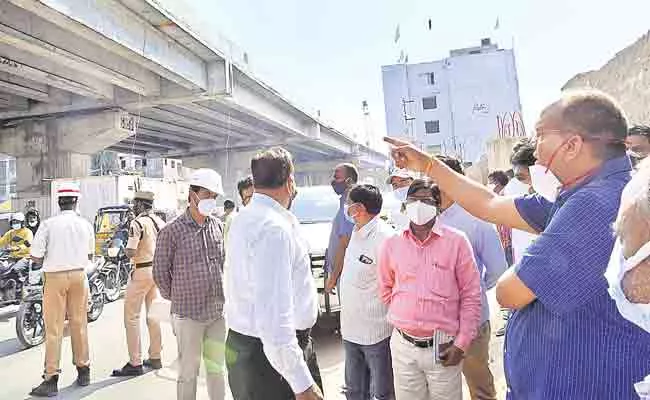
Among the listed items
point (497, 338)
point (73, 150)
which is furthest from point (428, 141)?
point (497, 338)

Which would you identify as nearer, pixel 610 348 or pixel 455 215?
pixel 610 348

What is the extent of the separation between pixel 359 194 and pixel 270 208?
4.40ft

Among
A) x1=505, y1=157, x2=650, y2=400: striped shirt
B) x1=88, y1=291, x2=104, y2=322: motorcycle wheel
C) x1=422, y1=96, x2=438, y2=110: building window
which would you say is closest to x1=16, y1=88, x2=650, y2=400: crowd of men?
x1=505, y1=157, x2=650, y2=400: striped shirt

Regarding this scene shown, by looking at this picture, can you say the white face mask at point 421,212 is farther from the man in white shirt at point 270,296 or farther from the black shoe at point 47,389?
the black shoe at point 47,389

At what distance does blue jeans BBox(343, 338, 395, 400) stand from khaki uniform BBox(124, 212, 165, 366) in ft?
9.52

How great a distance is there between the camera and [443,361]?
2.61 meters

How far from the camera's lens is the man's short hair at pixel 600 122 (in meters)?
1.55

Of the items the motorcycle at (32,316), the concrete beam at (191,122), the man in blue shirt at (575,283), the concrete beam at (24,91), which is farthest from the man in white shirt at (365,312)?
the concrete beam at (191,122)

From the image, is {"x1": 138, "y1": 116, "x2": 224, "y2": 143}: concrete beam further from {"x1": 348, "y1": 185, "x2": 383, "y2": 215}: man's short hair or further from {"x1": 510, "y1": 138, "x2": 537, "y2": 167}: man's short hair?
{"x1": 510, "y1": 138, "x2": 537, "y2": 167}: man's short hair

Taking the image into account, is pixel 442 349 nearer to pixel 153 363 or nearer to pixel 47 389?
pixel 153 363

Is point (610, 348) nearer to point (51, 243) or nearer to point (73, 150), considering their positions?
point (51, 243)

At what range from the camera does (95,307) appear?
26.6ft

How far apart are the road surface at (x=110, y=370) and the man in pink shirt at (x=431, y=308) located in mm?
1218

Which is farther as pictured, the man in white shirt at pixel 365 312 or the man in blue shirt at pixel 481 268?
the man in white shirt at pixel 365 312
